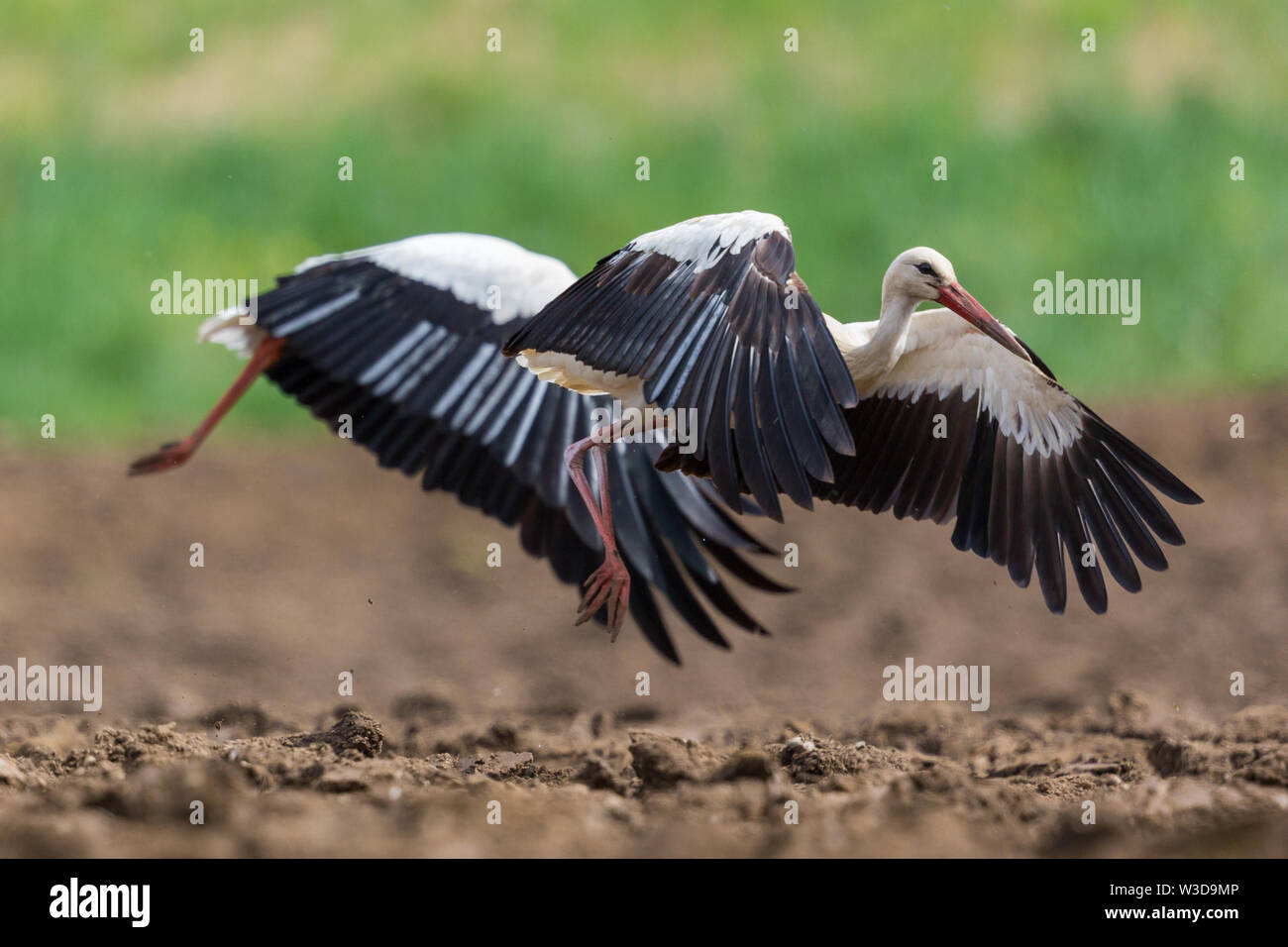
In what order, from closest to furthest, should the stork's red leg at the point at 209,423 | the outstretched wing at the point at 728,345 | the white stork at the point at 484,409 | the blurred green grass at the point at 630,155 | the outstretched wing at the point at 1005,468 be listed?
the outstretched wing at the point at 728,345
the outstretched wing at the point at 1005,468
the white stork at the point at 484,409
the stork's red leg at the point at 209,423
the blurred green grass at the point at 630,155

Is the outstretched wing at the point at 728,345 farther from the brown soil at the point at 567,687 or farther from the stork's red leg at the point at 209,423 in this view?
the stork's red leg at the point at 209,423

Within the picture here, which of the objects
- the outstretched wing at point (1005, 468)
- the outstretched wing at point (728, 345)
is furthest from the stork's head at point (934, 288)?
the outstretched wing at point (728, 345)

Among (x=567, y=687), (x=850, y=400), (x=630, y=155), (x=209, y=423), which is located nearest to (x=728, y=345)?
(x=850, y=400)

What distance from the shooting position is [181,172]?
56.0ft

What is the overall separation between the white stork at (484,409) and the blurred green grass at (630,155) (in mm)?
6149

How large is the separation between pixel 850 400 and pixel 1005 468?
199cm

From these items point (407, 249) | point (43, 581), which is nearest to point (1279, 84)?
point (407, 249)

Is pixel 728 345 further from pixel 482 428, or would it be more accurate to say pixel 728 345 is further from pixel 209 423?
pixel 209 423

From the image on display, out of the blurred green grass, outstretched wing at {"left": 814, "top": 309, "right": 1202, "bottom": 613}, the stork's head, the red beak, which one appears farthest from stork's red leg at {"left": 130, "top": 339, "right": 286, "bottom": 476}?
the blurred green grass

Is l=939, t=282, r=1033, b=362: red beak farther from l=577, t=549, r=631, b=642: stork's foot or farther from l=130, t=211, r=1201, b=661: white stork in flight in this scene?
l=577, t=549, r=631, b=642: stork's foot

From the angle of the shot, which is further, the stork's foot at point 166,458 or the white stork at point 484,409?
the stork's foot at point 166,458

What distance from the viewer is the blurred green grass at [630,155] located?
1561 centimetres

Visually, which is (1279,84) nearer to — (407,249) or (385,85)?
(385,85)

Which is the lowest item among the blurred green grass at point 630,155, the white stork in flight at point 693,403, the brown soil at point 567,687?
the brown soil at point 567,687
